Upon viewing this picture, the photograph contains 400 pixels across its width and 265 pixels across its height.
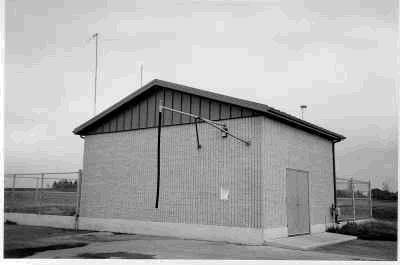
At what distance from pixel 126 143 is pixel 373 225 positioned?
1026cm

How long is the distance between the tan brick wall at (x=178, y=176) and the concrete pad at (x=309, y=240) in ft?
2.85

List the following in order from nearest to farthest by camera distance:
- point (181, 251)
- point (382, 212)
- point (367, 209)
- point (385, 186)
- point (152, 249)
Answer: point (181, 251)
point (152, 249)
point (385, 186)
point (367, 209)
point (382, 212)

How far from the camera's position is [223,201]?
572 inches

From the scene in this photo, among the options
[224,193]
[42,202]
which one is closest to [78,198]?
[42,202]

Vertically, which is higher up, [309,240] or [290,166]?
[290,166]

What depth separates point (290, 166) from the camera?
15.6m

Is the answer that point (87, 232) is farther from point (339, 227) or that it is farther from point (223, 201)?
point (339, 227)

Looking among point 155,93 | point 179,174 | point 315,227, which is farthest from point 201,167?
point 315,227

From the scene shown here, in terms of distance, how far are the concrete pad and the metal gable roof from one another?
3.65m

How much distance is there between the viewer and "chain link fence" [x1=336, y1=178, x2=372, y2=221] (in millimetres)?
19516

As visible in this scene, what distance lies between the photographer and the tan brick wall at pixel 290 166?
560 inches

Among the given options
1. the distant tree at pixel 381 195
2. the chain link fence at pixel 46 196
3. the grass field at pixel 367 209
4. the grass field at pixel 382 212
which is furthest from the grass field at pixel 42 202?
the grass field at pixel 382 212

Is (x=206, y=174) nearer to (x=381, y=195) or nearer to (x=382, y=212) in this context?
(x=381, y=195)

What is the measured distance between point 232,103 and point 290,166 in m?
3.01
